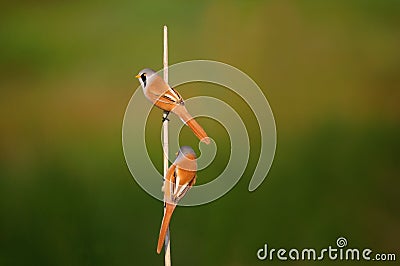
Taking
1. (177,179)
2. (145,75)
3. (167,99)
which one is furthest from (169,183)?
(145,75)

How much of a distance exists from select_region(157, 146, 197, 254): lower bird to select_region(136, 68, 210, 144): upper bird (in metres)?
0.10

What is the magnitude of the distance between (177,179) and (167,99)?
0.27m

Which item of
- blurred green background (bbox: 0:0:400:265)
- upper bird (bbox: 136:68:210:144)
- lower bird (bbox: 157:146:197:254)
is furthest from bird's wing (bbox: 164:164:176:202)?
blurred green background (bbox: 0:0:400:265)

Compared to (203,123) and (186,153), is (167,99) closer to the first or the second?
(186,153)

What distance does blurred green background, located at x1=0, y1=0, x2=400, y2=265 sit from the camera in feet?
8.19

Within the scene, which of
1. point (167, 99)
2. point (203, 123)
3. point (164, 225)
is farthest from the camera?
point (203, 123)

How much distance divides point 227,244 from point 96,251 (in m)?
0.57

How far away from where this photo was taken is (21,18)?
2.68 meters

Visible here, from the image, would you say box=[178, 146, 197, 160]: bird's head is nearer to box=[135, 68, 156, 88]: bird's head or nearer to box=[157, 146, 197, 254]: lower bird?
box=[157, 146, 197, 254]: lower bird

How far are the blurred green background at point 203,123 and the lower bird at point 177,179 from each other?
0.83 m

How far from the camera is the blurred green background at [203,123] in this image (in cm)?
250

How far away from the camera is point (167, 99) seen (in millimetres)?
1711

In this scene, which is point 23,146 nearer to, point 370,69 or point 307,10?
point 307,10

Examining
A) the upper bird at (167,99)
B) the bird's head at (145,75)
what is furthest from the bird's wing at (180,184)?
the bird's head at (145,75)
